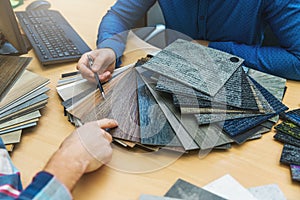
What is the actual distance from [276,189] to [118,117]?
1.23ft

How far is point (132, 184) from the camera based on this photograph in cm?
64

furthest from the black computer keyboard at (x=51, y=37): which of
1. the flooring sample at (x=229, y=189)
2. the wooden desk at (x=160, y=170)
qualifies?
the flooring sample at (x=229, y=189)

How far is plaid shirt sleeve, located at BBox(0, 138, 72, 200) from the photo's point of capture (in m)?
0.54

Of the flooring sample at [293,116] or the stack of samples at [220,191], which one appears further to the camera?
the flooring sample at [293,116]

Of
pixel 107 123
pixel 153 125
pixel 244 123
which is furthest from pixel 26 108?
pixel 244 123

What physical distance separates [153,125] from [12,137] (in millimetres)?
335

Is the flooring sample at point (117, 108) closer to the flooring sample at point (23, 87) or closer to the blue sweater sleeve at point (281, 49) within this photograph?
the flooring sample at point (23, 87)

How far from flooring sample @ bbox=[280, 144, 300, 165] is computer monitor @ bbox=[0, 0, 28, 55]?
85 centimetres

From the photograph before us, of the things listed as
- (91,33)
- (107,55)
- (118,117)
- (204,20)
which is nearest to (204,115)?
(118,117)

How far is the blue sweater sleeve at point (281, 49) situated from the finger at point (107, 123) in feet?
1.69

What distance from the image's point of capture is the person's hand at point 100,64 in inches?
35.0

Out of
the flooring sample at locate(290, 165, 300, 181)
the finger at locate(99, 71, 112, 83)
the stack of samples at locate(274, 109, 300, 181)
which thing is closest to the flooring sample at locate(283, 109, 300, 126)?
the stack of samples at locate(274, 109, 300, 181)

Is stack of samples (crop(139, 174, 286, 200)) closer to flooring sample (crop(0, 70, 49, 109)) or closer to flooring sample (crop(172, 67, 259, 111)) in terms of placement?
flooring sample (crop(172, 67, 259, 111))

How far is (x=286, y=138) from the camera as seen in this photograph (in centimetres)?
73
